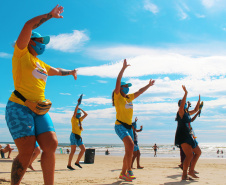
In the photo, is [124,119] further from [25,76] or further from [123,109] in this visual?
[25,76]

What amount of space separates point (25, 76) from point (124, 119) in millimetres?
3198

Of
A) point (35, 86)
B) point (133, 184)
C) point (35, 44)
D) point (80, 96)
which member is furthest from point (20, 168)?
point (80, 96)

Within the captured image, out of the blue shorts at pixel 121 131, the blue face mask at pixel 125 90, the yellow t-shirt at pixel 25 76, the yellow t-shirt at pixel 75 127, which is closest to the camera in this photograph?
the yellow t-shirt at pixel 25 76

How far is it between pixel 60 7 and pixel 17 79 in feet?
3.57

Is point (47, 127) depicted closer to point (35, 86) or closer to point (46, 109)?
point (46, 109)

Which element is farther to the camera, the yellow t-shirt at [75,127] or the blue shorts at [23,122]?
the yellow t-shirt at [75,127]

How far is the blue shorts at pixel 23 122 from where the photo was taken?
3.11 meters

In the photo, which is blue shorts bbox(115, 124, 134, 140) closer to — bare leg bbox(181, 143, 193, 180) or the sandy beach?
the sandy beach

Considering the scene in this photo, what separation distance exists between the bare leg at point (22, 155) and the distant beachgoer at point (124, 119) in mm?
2960

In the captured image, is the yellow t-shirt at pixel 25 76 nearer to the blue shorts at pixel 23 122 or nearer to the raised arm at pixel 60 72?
the blue shorts at pixel 23 122

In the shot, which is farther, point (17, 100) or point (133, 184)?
point (133, 184)

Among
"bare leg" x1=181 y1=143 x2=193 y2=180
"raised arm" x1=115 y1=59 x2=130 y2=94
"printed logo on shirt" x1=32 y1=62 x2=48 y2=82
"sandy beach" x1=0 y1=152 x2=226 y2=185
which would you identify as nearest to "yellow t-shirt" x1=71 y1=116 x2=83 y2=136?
"sandy beach" x1=0 y1=152 x2=226 y2=185

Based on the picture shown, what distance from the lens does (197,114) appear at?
7.92 m

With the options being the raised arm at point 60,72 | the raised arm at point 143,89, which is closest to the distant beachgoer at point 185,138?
the raised arm at point 143,89
